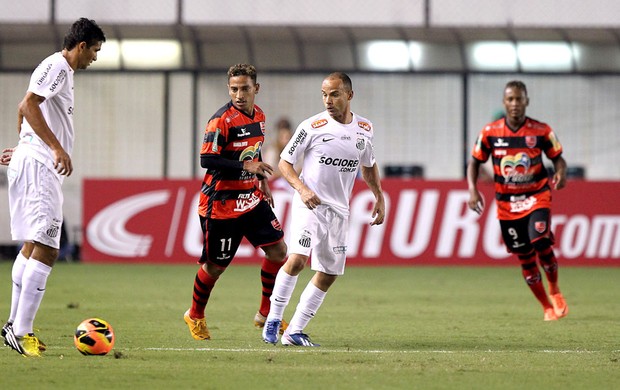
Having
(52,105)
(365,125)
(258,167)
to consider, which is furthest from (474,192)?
(52,105)

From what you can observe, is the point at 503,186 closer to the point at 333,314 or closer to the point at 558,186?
the point at 558,186

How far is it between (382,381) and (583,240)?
12.4 m

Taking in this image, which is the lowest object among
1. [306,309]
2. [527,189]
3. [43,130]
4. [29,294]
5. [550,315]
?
[550,315]

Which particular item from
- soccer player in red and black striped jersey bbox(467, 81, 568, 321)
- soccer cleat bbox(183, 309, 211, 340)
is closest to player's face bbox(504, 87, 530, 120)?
soccer player in red and black striped jersey bbox(467, 81, 568, 321)

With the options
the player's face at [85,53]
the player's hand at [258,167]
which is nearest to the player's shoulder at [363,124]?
the player's hand at [258,167]

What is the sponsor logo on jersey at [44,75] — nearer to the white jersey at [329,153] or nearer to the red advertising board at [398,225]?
the white jersey at [329,153]

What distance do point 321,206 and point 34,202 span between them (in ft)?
6.92

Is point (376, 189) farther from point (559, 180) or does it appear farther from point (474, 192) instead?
point (559, 180)

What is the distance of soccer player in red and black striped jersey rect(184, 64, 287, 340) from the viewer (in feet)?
31.4

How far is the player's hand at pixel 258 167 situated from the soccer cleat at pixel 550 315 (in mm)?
3553

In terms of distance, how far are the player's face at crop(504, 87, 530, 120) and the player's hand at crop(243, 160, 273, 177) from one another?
3.27 metres

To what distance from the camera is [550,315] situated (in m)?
11.7

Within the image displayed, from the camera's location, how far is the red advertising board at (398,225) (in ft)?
62.4

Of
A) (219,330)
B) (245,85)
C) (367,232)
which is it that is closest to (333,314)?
(219,330)
